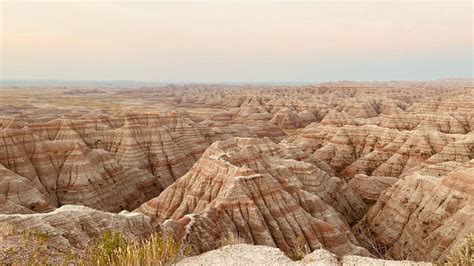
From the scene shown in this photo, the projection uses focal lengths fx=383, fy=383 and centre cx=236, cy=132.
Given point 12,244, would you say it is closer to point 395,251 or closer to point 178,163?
point 395,251

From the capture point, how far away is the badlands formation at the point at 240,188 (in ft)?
66.7

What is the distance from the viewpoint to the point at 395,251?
33531 millimetres

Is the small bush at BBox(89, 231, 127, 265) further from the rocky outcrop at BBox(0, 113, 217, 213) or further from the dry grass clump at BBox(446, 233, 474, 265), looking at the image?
the rocky outcrop at BBox(0, 113, 217, 213)

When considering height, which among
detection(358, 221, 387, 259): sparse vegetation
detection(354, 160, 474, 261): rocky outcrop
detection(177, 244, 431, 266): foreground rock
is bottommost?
detection(358, 221, 387, 259): sparse vegetation

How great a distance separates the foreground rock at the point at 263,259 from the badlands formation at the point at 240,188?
9cm

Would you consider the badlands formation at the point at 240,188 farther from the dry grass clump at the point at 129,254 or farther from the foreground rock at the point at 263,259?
the dry grass clump at the point at 129,254

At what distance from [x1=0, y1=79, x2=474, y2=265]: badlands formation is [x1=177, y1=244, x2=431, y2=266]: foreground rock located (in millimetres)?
87

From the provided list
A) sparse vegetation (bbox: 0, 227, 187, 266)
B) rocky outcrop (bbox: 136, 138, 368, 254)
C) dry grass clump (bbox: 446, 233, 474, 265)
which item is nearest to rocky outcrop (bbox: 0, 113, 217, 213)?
rocky outcrop (bbox: 136, 138, 368, 254)

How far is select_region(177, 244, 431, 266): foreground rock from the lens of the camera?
1252 centimetres

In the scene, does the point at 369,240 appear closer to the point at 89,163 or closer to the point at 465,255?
the point at 465,255

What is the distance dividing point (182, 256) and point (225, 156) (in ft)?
75.9

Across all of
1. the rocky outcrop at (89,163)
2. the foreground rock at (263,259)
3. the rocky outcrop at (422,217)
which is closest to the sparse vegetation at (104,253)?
the foreground rock at (263,259)

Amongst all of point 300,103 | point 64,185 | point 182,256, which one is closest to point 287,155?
point 64,185

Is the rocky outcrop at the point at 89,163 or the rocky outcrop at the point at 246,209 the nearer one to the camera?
the rocky outcrop at the point at 246,209
